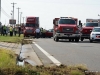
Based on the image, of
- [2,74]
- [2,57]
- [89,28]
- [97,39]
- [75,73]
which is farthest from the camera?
[89,28]

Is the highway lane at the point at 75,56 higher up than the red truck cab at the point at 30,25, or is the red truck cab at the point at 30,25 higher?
the red truck cab at the point at 30,25

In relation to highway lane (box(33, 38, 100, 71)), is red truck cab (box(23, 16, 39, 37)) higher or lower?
higher

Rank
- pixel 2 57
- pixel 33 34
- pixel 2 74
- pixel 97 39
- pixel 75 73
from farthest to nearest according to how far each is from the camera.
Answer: pixel 33 34 → pixel 97 39 → pixel 2 57 → pixel 75 73 → pixel 2 74

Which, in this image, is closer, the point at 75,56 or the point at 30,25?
the point at 75,56

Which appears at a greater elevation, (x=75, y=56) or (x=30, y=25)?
(x=30, y=25)

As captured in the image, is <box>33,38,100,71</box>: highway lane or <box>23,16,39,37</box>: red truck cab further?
<box>23,16,39,37</box>: red truck cab

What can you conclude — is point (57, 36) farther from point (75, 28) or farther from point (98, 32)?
point (98, 32)

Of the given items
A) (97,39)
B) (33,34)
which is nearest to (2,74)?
(97,39)

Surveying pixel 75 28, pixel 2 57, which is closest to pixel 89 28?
pixel 75 28

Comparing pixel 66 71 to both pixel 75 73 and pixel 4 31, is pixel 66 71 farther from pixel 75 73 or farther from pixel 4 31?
pixel 4 31

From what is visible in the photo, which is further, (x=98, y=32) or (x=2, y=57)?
(x=98, y=32)

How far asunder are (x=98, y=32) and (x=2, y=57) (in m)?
21.6

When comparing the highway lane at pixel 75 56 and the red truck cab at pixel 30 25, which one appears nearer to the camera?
the highway lane at pixel 75 56

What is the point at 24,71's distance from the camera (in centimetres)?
875
